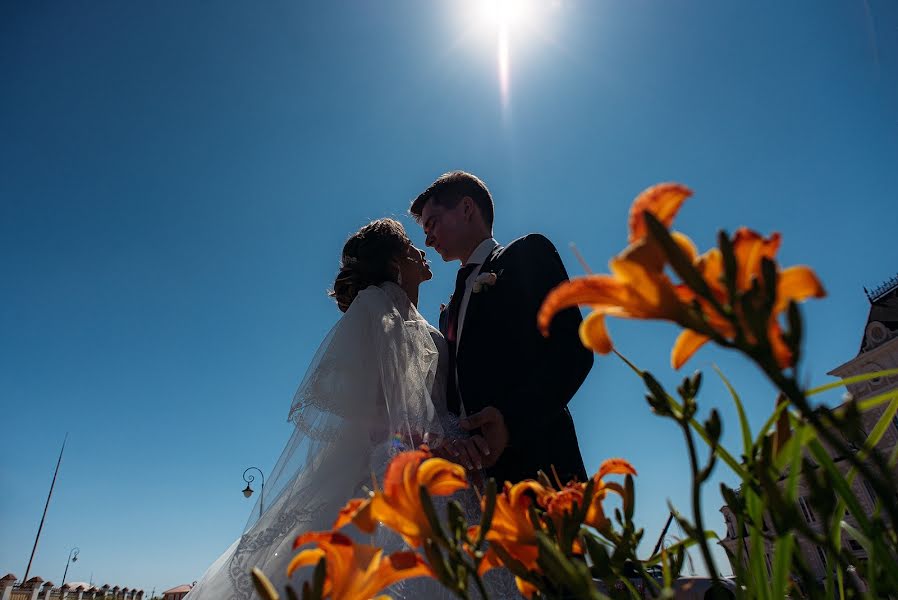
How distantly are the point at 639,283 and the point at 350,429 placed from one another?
1990 millimetres

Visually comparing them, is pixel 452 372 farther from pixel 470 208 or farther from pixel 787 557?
pixel 787 557

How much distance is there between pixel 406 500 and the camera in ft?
1.83

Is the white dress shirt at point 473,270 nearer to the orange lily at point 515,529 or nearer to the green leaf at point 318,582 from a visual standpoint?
the orange lily at point 515,529

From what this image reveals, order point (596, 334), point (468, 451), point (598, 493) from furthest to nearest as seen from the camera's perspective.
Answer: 1. point (468, 451)
2. point (598, 493)
3. point (596, 334)

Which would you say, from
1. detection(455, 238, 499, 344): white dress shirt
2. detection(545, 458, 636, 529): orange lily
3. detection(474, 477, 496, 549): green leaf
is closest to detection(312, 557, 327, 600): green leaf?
detection(474, 477, 496, 549): green leaf

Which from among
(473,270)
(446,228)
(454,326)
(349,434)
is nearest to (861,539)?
(349,434)

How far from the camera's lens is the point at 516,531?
0.58 meters

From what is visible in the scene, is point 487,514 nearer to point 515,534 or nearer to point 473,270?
point 515,534

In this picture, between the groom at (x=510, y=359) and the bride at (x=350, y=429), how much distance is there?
6.2 inches

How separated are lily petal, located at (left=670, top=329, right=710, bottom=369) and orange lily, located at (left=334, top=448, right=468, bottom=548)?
25cm

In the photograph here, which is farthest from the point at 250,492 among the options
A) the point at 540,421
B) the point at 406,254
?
the point at 540,421

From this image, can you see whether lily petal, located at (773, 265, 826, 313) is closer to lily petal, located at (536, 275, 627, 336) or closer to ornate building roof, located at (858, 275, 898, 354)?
lily petal, located at (536, 275, 627, 336)

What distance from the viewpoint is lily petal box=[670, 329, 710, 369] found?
45 centimetres

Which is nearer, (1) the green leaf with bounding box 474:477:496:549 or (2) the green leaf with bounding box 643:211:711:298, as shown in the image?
(2) the green leaf with bounding box 643:211:711:298
